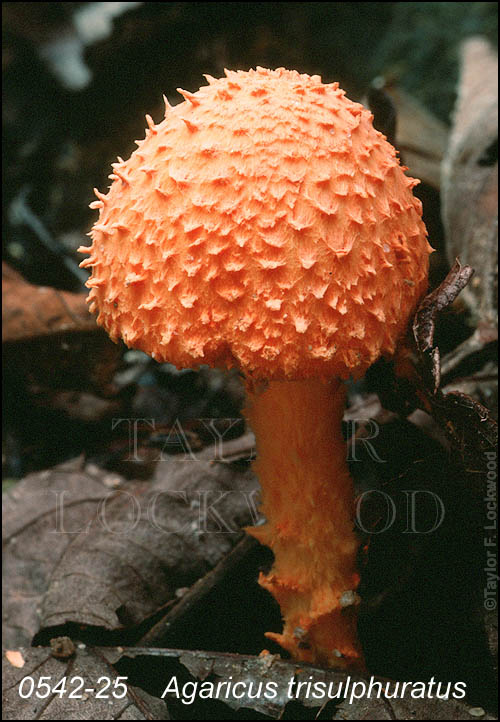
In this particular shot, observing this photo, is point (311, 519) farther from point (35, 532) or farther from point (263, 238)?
point (35, 532)

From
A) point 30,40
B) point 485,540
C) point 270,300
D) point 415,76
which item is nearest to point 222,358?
point 270,300

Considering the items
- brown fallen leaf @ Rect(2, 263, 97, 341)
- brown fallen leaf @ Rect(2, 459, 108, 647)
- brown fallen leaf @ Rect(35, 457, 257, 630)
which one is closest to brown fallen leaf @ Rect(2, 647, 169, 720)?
brown fallen leaf @ Rect(35, 457, 257, 630)

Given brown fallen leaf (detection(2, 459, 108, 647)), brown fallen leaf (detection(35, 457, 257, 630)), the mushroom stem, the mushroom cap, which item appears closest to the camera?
the mushroom cap

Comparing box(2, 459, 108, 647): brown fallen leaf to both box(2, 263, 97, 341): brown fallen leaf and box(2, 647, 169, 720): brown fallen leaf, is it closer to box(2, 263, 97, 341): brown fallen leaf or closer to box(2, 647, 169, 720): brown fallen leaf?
box(2, 647, 169, 720): brown fallen leaf

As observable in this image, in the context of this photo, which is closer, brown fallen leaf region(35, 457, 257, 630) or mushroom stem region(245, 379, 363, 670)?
mushroom stem region(245, 379, 363, 670)

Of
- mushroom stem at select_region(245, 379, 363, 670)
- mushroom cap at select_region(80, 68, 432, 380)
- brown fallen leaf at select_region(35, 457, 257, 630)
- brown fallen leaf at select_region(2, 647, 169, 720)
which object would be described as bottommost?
brown fallen leaf at select_region(2, 647, 169, 720)

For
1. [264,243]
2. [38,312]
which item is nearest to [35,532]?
[38,312]
